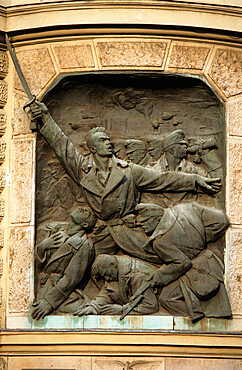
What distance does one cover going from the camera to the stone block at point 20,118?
10.6 meters

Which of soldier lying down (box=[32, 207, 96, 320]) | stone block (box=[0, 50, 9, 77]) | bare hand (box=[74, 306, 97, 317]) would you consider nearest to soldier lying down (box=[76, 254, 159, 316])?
bare hand (box=[74, 306, 97, 317])

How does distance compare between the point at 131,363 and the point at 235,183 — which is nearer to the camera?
the point at 131,363

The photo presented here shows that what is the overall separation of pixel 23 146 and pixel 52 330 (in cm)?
194

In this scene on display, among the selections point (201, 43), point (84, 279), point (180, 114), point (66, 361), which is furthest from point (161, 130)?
point (66, 361)

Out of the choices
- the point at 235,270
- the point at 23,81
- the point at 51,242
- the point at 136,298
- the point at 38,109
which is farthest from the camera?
the point at 23,81

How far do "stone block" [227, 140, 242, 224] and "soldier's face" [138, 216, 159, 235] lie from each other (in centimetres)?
76

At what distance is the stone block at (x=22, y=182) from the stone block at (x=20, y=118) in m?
0.12

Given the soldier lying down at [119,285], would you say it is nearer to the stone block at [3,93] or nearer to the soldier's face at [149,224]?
the soldier's face at [149,224]

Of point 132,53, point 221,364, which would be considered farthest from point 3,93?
point 221,364

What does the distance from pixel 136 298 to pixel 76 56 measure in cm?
259

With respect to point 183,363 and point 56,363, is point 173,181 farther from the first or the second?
point 56,363

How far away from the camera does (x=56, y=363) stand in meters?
10.1

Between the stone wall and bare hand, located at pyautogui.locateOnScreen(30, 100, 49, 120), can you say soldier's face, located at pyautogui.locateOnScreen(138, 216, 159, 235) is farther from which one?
bare hand, located at pyautogui.locateOnScreen(30, 100, 49, 120)

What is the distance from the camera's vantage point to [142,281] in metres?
10.2
